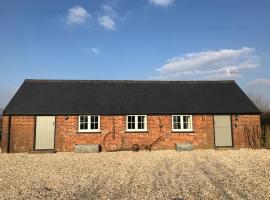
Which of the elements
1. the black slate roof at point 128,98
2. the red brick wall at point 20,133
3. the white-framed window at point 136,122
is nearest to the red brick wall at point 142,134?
the white-framed window at point 136,122

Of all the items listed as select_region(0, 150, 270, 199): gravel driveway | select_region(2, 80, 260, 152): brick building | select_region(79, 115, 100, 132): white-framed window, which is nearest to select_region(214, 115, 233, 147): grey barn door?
select_region(2, 80, 260, 152): brick building

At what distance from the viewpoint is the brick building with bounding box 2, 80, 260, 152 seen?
721 inches

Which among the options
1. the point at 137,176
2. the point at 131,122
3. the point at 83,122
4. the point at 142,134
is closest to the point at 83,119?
the point at 83,122

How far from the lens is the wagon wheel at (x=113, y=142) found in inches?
728

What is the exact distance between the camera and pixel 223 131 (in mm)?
19078

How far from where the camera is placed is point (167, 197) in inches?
313

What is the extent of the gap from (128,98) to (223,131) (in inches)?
287

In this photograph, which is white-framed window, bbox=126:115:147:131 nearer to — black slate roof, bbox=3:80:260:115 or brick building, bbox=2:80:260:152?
brick building, bbox=2:80:260:152

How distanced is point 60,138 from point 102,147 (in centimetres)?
293

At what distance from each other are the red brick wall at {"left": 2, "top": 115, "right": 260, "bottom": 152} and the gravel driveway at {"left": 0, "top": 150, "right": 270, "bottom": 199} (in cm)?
222

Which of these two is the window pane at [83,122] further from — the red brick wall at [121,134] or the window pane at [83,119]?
the red brick wall at [121,134]

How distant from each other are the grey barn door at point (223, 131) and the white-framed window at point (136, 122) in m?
5.10

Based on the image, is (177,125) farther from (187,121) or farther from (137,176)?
(137,176)

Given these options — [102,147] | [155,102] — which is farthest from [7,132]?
[155,102]
